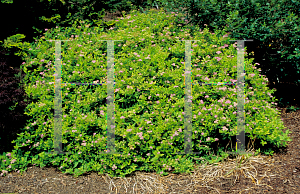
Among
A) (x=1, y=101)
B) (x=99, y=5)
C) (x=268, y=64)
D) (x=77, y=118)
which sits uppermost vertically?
(x=99, y=5)

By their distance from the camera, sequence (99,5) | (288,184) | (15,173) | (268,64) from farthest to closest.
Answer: (99,5), (268,64), (15,173), (288,184)

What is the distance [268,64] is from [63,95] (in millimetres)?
3580

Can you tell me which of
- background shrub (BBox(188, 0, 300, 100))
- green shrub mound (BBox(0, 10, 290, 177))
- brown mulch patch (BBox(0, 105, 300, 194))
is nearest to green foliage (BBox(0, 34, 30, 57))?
green shrub mound (BBox(0, 10, 290, 177))

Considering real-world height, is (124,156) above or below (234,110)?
below

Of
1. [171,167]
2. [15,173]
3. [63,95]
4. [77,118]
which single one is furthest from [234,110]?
[15,173]

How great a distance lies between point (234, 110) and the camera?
3551 millimetres

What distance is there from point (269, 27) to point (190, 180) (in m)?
2.90

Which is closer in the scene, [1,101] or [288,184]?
[288,184]

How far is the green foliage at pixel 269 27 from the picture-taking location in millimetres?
4266

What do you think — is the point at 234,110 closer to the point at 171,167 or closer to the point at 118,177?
the point at 171,167

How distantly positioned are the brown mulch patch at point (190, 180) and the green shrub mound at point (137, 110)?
105 millimetres

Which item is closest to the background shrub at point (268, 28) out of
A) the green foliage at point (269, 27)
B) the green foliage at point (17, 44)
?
the green foliage at point (269, 27)

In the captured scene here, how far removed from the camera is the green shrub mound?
10.8 ft

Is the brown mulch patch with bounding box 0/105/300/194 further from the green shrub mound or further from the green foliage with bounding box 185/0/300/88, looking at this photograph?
the green foliage with bounding box 185/0/300/88
